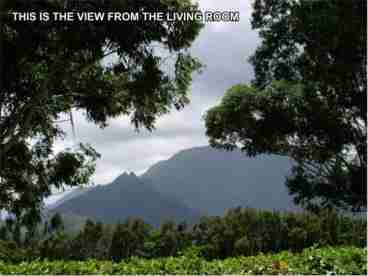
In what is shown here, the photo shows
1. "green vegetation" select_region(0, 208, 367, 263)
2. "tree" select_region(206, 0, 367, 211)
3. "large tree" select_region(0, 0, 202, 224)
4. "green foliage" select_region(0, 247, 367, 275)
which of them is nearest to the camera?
"green foliage" select_region(0, 247, 367, 275)

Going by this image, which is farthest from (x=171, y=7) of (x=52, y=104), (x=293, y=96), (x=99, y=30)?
(x=293, y=96)

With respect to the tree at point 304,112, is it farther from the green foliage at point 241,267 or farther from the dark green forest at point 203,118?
the green foliage at point 241,267

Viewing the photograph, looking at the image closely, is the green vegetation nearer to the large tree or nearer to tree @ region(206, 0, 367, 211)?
the large tree

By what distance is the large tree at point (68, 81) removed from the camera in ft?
43.3

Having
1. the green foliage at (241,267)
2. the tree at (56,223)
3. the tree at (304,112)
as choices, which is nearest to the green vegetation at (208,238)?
the green foliage at (241,267)

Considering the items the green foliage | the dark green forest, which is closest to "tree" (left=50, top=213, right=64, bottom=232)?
the dark green forest

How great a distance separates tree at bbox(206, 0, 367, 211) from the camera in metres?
19.4

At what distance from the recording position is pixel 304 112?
19.8m

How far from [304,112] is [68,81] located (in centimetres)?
860

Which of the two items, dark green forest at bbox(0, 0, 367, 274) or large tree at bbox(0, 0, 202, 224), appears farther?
large tree at bbox(0, 0, 202, 224)

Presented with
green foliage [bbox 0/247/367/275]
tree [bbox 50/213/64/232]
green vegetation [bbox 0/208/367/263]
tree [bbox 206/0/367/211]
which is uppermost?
tree [bbox 206/0/367/211]

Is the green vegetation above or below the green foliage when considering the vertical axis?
above

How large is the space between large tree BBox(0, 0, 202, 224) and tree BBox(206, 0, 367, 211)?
4820 mm

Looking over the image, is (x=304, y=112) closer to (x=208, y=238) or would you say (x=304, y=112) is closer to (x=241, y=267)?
(x=208, y=238)
